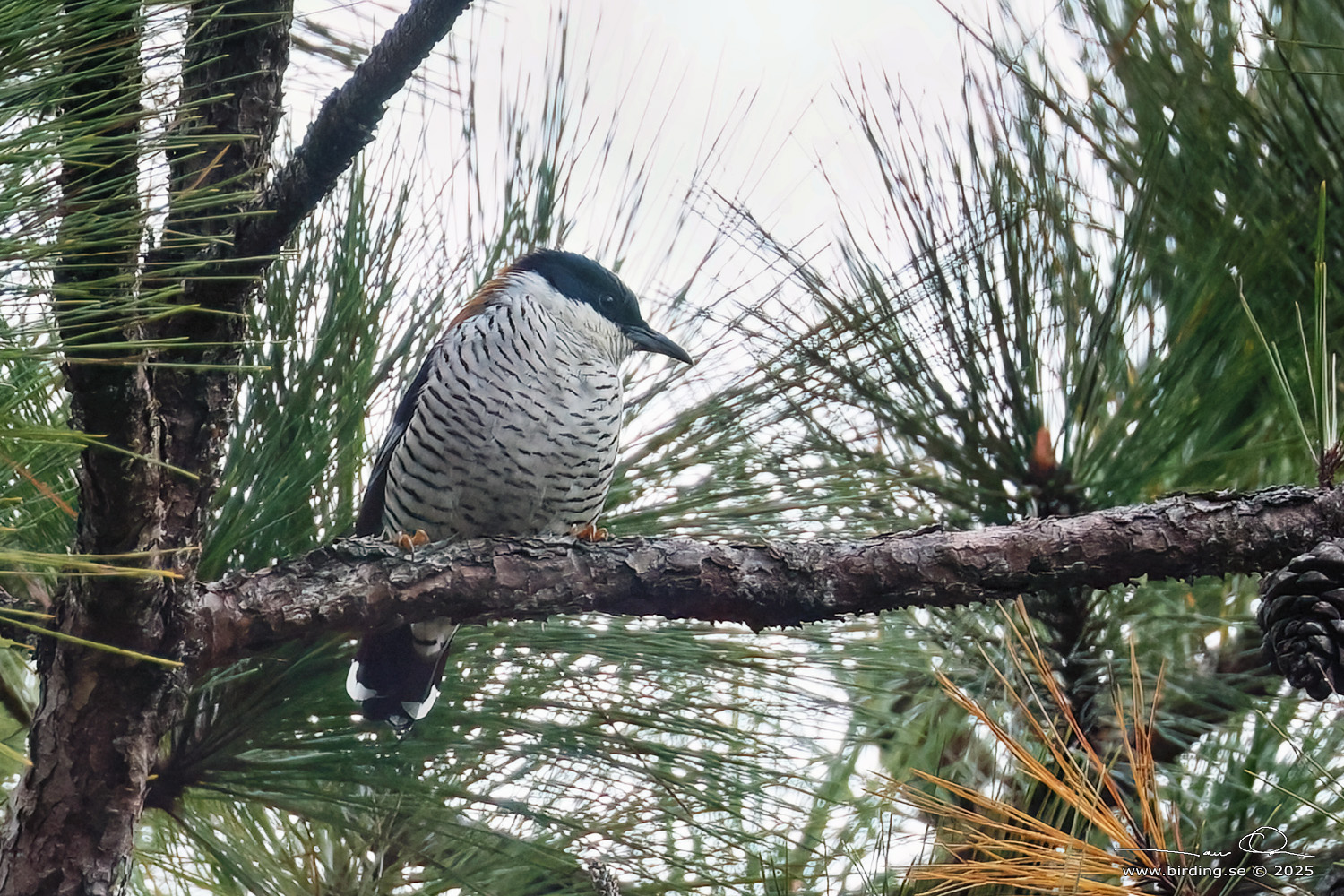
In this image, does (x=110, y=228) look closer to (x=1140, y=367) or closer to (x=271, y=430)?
(x=271, y=430)

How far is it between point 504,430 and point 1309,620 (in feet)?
4.11

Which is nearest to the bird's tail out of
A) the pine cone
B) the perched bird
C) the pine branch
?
the perched bird

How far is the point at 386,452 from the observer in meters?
1.83

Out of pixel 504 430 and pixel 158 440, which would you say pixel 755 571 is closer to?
pixel 158 440

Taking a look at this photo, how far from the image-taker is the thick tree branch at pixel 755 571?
1.05 m

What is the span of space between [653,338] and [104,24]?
3.87 feet

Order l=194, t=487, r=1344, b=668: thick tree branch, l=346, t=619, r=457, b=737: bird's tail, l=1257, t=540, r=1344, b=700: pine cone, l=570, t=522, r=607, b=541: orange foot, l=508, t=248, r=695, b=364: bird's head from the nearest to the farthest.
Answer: l=1257, t=540, r=1344, b=700: pine cone, l=194, t=487, r=1344, b=668: thick tree branch, l=346, t=619, r=457, b=737: bird's tail, l=570, t=522, r=607, b=541: orange foot, l=508, t=248, r=695, b=364: bird's head

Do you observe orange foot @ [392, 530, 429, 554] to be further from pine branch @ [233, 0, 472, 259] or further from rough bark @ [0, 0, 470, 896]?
pine branch @ [233, 0, 472, 259]

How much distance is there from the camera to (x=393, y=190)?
185 centimetres

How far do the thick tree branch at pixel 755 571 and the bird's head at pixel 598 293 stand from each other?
0.75 metres

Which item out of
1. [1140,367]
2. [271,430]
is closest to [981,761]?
[1140,367]

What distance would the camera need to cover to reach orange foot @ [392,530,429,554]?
1.72 metres

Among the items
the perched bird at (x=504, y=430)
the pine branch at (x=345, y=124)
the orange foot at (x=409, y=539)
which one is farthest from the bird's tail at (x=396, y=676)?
the pine branch at (x=345, y=124)
